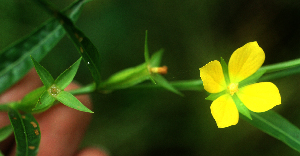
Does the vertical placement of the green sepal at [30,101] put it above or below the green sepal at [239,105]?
above

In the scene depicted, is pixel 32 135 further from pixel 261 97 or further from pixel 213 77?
pixel 261 97

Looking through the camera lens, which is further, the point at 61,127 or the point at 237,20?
the point at 237,20

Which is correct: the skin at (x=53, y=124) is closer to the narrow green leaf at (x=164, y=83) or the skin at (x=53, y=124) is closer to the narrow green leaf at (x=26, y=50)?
the narrow green leaf at (x=26, y=50)

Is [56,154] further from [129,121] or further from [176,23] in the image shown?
[176,23]

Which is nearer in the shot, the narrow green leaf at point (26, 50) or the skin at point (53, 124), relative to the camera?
the narrow green leaf at point (26, 50)

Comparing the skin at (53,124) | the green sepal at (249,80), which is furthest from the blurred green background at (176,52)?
the green sepal at (249,80)

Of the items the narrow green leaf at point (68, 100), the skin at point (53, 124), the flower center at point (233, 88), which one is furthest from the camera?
the skin at point (53, 124)

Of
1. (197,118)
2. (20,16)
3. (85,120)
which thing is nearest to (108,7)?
(20,16)
